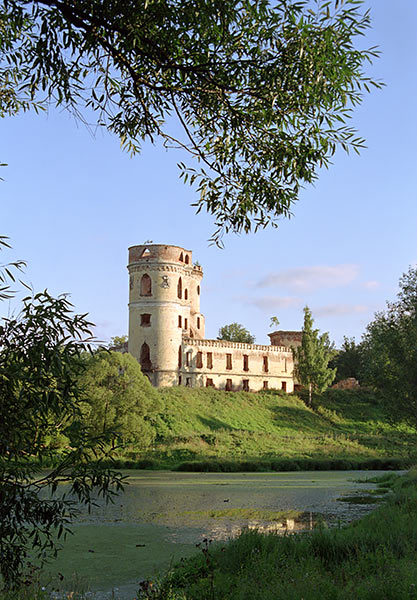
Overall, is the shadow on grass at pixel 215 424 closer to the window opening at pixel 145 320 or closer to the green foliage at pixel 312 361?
the window opening at pixel 145 320

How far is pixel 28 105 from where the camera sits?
9.27 meters

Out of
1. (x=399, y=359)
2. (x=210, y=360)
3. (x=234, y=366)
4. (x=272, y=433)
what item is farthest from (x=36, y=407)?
(x=234, y=366)

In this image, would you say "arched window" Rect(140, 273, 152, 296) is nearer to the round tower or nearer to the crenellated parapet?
the round tower

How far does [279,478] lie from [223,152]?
2517cm

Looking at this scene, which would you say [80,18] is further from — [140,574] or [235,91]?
[140,574]

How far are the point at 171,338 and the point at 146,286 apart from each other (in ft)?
16.5

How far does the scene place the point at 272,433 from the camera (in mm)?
50969

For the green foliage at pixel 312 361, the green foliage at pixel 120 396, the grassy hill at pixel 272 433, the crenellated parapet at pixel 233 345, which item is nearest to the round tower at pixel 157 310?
the crenellated parapet at pixel 233 345

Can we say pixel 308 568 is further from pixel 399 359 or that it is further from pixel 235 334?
pixel 235 334

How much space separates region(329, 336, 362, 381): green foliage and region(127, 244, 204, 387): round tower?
93.0 ft

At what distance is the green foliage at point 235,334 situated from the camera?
84.4 metres

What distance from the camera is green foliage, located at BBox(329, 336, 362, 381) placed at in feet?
256

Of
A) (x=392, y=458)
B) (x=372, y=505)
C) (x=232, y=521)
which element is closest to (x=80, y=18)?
(x=232, y=521)

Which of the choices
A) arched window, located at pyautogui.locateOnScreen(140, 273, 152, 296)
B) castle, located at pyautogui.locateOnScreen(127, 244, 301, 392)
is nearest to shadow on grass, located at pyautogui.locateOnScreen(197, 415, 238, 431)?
castle, located at pyautogui.locateOnScreen(127, 244, 301, 392)
